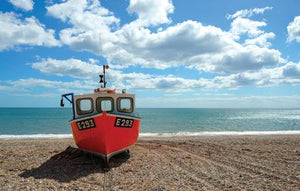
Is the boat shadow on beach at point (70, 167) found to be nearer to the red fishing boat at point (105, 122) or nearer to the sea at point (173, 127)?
the red fishing boat at point (105, 122)

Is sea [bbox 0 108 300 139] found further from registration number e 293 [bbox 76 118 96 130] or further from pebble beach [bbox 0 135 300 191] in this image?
registration number e 293 [bbox 76 118 96 130]

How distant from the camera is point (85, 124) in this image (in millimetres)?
9844

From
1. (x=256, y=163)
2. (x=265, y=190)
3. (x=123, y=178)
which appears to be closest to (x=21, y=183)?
(x=123, y=178)

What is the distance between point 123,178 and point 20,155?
6.66 meters

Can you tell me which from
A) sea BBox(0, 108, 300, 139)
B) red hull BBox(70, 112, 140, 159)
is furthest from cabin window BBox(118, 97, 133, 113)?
sea BBox(0, 108, 300, 139)

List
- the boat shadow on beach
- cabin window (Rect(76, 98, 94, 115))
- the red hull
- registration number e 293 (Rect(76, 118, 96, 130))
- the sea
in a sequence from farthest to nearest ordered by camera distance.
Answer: the sea, cabin window (Rect(76, 98, 94, 115)), registration number e 293 (Rect(76, 118, 96, 130)), the red hull, the boat shadow on beach

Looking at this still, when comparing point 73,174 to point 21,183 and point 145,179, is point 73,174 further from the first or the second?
point 145,179

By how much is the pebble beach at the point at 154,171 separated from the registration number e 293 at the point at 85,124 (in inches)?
61.1

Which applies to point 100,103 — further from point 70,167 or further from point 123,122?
point 70,167

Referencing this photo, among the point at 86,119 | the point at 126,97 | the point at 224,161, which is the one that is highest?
the point at 126,97

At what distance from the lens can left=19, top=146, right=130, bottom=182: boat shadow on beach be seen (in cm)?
838

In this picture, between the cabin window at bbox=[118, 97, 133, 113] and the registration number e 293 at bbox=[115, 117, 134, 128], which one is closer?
the registration number e 293 at bbox=[115, 117, 134, 128]

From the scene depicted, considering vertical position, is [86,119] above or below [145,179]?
above

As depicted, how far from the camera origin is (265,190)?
680 cm
